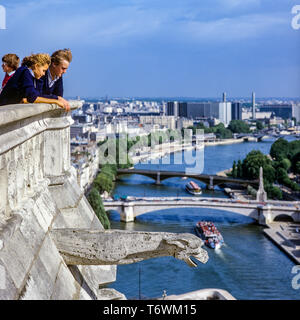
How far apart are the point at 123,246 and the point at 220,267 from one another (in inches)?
426

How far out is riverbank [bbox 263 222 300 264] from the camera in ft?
42.7

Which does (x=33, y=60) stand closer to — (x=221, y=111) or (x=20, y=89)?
(x=20, y=89)

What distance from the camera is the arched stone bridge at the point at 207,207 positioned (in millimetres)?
16766

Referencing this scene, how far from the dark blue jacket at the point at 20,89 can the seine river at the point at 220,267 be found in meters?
8.07

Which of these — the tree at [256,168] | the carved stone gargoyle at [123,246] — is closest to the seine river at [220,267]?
the tree at [256,168]

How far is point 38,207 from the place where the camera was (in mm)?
1275

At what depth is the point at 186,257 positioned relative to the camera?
124 centimetres

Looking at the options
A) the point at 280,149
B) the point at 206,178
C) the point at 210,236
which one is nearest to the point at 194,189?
the point at 206,178

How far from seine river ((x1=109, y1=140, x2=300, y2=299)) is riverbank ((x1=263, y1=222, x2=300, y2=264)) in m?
0.16

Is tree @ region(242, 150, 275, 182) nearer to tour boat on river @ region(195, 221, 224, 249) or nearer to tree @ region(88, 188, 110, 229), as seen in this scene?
tour boat on river @ region(195, 221, 224, 249)

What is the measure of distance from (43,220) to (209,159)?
34.0m

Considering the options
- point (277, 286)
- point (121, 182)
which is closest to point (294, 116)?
point (121, 182)

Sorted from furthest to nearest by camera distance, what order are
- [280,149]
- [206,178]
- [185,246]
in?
[280,149] < [206,178] < [185,246]

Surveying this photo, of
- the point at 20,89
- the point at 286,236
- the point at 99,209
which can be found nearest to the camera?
the point at 20,89
